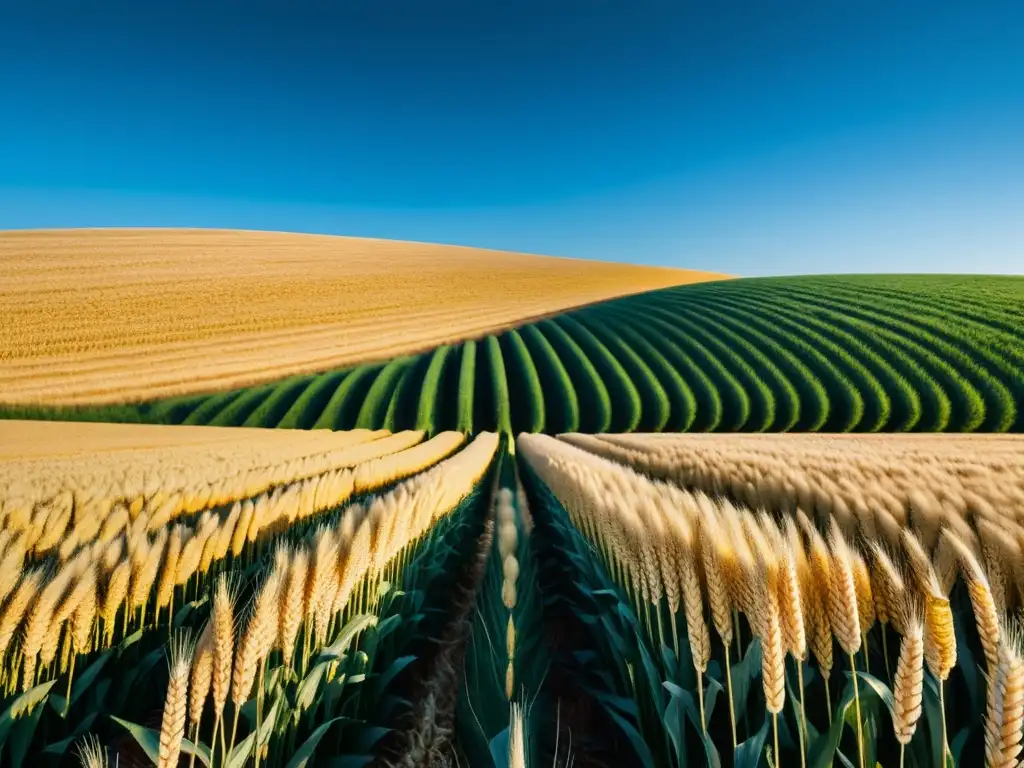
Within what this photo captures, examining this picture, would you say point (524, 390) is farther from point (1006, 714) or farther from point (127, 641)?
point (1006, 714)

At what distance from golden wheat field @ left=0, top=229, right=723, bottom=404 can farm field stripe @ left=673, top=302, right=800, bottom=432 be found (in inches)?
649

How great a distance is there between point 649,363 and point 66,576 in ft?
104

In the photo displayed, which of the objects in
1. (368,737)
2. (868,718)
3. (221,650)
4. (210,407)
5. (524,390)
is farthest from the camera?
(524,390)

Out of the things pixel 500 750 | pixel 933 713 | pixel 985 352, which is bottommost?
pixel 985 352

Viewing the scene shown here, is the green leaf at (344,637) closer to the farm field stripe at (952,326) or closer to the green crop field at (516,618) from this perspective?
the green crop field at (516,618)

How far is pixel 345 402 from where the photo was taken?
2677cm

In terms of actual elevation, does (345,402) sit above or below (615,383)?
below

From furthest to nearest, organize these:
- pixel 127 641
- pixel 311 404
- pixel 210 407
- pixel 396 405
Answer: pixel 396 405
pixel 311 404
pixel 210 407
pixel 127 641

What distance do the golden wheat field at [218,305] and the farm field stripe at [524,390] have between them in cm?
673

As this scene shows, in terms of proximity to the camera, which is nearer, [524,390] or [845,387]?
[845,387]

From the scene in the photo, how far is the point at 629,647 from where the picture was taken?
3.19 meters

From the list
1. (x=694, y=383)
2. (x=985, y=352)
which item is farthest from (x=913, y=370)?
(x=694, y=383)

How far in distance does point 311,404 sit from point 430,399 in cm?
625

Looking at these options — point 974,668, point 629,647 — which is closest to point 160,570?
point 629,647
